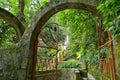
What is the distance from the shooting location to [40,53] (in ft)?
33.0

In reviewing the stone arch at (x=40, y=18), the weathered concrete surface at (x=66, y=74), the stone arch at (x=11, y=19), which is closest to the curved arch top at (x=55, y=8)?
the stone arch at (x=40, y=18)

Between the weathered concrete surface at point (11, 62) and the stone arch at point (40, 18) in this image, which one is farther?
the weathered concrete surface at point (11, 62)

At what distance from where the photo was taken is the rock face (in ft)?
15.5

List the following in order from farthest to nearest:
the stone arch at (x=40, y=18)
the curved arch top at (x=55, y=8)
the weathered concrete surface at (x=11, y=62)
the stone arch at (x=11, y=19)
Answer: the stone arch at (x=11, y=19)
the weathered concrete surface at (x=11, y=62)
the stone arch at (x=40, y=18)
the curved arch top at (x=55, y=8)

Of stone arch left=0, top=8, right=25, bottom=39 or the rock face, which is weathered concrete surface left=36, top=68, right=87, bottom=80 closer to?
the rock face

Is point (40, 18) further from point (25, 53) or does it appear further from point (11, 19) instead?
point (11, 19)

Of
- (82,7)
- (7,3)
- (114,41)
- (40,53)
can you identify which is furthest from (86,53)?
(7,3)

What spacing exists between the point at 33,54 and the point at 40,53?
16.8ft

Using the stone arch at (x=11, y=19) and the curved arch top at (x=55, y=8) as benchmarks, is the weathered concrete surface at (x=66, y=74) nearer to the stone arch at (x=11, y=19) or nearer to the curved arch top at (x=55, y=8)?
the stone arch at (x=11, y=19)

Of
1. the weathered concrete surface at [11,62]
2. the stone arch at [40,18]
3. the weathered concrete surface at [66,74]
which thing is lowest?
the weathered concrete surface at [66,74]

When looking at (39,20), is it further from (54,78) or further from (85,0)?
(54,78)

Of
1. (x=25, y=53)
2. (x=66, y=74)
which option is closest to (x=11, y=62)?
(x=25, y=53)

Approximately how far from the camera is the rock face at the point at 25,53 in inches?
186

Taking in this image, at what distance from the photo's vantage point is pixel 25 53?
4887 millimetres
